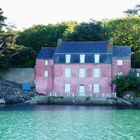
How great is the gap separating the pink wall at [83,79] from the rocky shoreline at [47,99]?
230 centimetres

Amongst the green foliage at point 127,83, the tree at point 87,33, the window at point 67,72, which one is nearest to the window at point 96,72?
the green foliage at point 127,83

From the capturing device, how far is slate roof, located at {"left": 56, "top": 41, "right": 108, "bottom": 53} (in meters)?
55.5

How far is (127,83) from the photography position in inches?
2028

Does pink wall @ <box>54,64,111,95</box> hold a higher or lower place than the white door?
higher

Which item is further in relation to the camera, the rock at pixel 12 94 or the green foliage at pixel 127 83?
the rock at pixel 12 94

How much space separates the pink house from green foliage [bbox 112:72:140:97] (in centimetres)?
121

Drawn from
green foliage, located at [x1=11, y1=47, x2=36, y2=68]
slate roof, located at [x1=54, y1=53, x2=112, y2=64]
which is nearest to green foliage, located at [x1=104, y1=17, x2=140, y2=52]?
slate roof, located at [x1=54, y1=53, x2=112, y2=64]

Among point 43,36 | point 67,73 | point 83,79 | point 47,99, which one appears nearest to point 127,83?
point 83,79

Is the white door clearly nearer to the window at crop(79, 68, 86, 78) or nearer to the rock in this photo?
the window at crop(79, 68, 86, 78)

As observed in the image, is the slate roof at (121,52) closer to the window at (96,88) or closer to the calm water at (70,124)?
the window at (96,88)

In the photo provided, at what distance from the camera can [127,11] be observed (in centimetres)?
8462

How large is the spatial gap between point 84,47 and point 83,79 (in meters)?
4.08

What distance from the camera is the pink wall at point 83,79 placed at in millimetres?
54344

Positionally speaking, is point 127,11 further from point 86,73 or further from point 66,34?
point 86,73
